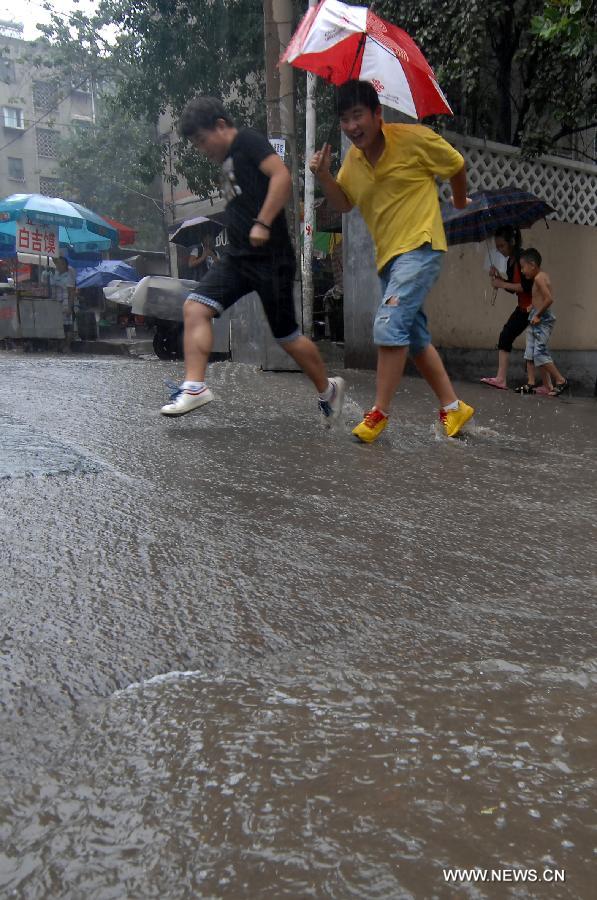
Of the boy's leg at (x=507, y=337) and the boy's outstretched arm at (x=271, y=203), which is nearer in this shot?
the boy's outstretched arm at (x=271, y=203)

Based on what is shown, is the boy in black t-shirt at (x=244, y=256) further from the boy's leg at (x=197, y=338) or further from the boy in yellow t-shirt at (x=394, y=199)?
the boy in yellow t-shirt at (x=394, y=199)

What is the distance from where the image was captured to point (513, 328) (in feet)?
23.8

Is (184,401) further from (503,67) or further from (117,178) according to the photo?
(117,178)

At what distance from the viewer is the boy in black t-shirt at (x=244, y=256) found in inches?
146

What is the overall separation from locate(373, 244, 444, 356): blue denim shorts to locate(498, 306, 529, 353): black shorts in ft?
12.5

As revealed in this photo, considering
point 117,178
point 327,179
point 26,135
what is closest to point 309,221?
point 327,179

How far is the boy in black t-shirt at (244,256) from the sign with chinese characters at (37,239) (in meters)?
10.6

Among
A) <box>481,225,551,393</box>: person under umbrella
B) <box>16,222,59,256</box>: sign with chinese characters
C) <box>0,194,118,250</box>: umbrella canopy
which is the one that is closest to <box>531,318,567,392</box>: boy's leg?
<box>481,225,551,393</box>: person under umbrella

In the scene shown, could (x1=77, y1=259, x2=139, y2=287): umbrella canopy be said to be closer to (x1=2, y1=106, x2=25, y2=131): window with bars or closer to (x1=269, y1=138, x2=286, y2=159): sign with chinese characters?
(x1=269, y1=138, x2=286, y2=159): sign with chinese characters

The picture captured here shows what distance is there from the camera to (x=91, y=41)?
951 inches

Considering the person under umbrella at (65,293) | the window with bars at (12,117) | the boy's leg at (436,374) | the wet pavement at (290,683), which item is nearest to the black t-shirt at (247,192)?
the boy's leg at (436,374)

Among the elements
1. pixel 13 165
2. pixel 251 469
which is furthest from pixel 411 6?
pixel 13 165

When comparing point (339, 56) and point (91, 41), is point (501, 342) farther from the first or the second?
point (91, 41)

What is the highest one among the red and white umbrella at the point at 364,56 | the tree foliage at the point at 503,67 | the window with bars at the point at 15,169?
the window with bars at the point at 15,169
